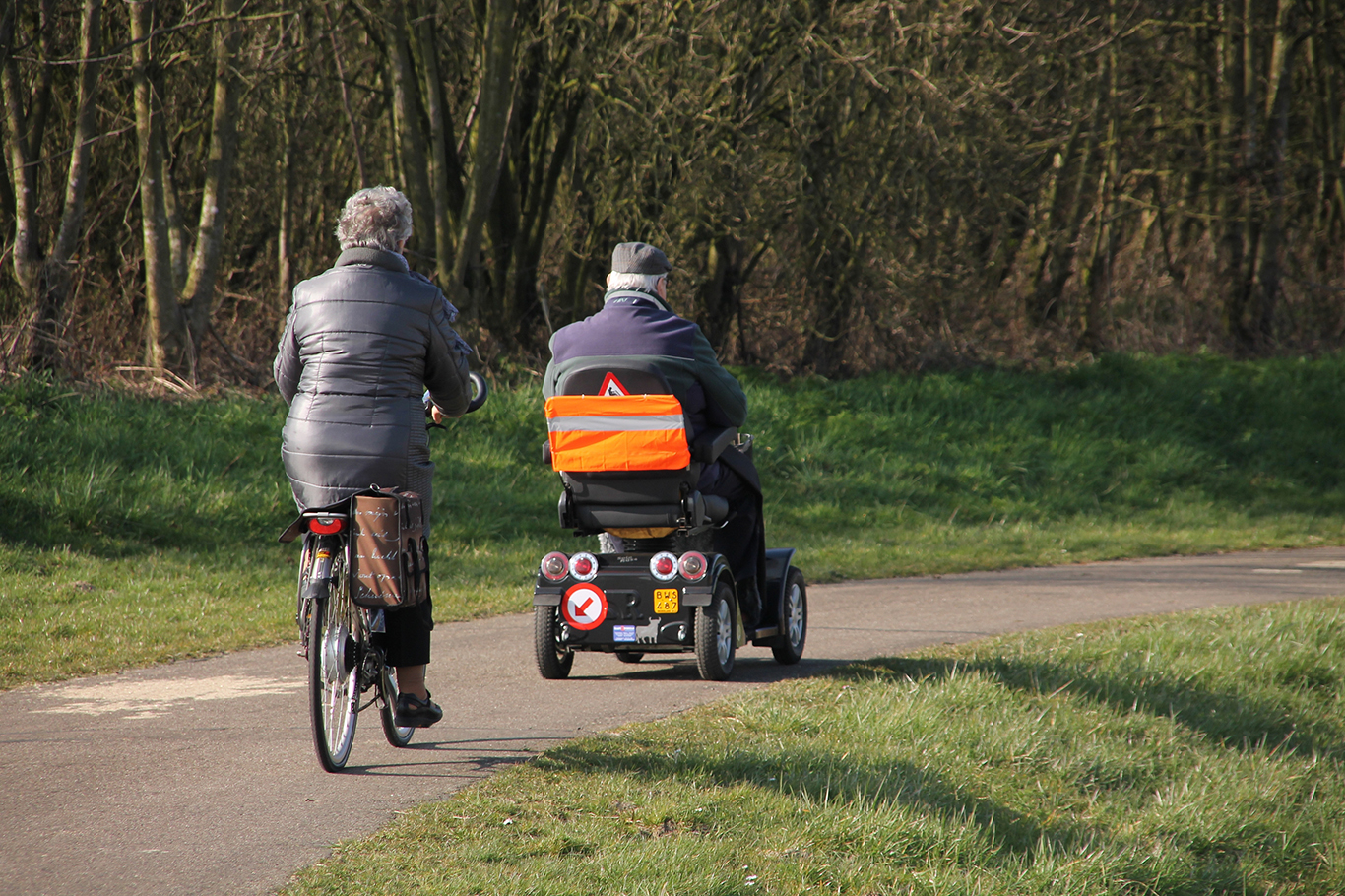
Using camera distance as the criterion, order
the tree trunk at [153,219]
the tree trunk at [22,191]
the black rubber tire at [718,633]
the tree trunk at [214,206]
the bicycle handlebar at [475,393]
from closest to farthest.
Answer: the bicycle handlebar at [475,393]
the black rubber tire at [718,633]
the tree trunk at [22,191]
the tree trunk at [153,219]
the tree trunk at [214,206]

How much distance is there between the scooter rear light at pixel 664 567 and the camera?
6234 millimetres

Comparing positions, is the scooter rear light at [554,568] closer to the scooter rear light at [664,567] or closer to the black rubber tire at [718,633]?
the scooter rear light at [664,567]

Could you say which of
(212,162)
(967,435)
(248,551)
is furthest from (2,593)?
(967,435)

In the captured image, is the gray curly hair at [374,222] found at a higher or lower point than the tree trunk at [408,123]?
lower

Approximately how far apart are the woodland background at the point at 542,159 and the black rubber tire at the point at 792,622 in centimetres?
785

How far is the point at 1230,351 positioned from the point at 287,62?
1340cm

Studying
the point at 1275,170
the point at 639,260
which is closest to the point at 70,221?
the point at 639,260

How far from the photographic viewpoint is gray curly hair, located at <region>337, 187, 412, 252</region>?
4707 millimetres

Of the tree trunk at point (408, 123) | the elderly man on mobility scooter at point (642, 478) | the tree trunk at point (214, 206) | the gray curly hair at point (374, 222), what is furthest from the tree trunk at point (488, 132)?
the gray curly hair at point (374, 222)

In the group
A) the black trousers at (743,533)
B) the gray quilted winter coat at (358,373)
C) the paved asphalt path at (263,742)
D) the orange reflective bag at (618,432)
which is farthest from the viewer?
the black trousers at (743,533)

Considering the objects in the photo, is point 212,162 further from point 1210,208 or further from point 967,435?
point 1210,208

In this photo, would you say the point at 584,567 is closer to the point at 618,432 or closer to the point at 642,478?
the point at 642,478

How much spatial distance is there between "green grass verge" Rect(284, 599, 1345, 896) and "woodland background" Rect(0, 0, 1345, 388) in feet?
26.9

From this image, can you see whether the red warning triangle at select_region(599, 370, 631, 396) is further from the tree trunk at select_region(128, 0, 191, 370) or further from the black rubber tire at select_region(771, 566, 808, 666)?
the tree trunk at select_region(128, 0, 191, 370)
